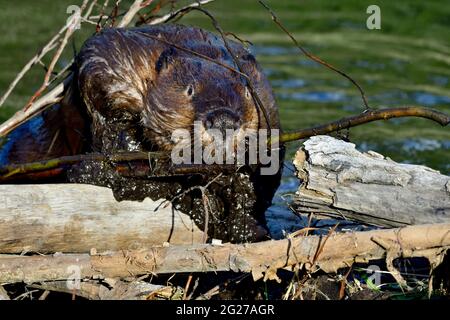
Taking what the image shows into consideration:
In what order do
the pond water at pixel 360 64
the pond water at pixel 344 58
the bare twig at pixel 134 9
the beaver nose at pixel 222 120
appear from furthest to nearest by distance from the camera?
the pond water at pixel 344 58, the pond water at pixel 360 64, the bare twig at pixel 134 9, the beaver nose at pixel 222 120

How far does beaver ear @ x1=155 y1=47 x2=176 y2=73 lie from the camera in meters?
4.43

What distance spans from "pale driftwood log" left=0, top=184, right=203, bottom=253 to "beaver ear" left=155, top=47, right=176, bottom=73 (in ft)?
2.47

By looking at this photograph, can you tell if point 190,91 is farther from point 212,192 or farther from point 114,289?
point 114,289

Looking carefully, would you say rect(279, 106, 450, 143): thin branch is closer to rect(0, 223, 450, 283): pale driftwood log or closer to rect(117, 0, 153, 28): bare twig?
rect(0, 223, 450, 283): pale driftwood log

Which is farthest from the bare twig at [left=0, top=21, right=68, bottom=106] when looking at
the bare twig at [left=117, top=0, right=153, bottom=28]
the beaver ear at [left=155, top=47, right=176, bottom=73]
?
the beaver ear at [left=155, top=47, right=176, bottom=73]

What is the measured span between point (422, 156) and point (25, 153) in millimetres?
3115

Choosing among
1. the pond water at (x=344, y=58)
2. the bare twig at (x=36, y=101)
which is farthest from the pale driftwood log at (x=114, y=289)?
the pond water at (x=344, y=58)

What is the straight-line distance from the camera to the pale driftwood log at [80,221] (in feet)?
11.8

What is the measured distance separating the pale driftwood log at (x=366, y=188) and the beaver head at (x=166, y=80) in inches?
25.3

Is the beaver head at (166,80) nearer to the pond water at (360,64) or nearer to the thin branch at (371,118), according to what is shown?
the thin branch at (371,118)

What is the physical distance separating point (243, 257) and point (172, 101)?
1.10 meters

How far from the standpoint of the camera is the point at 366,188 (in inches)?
139

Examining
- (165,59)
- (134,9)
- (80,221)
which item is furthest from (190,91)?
(80,221)

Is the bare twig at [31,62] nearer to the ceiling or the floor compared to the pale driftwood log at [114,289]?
nearer to the ceiling
